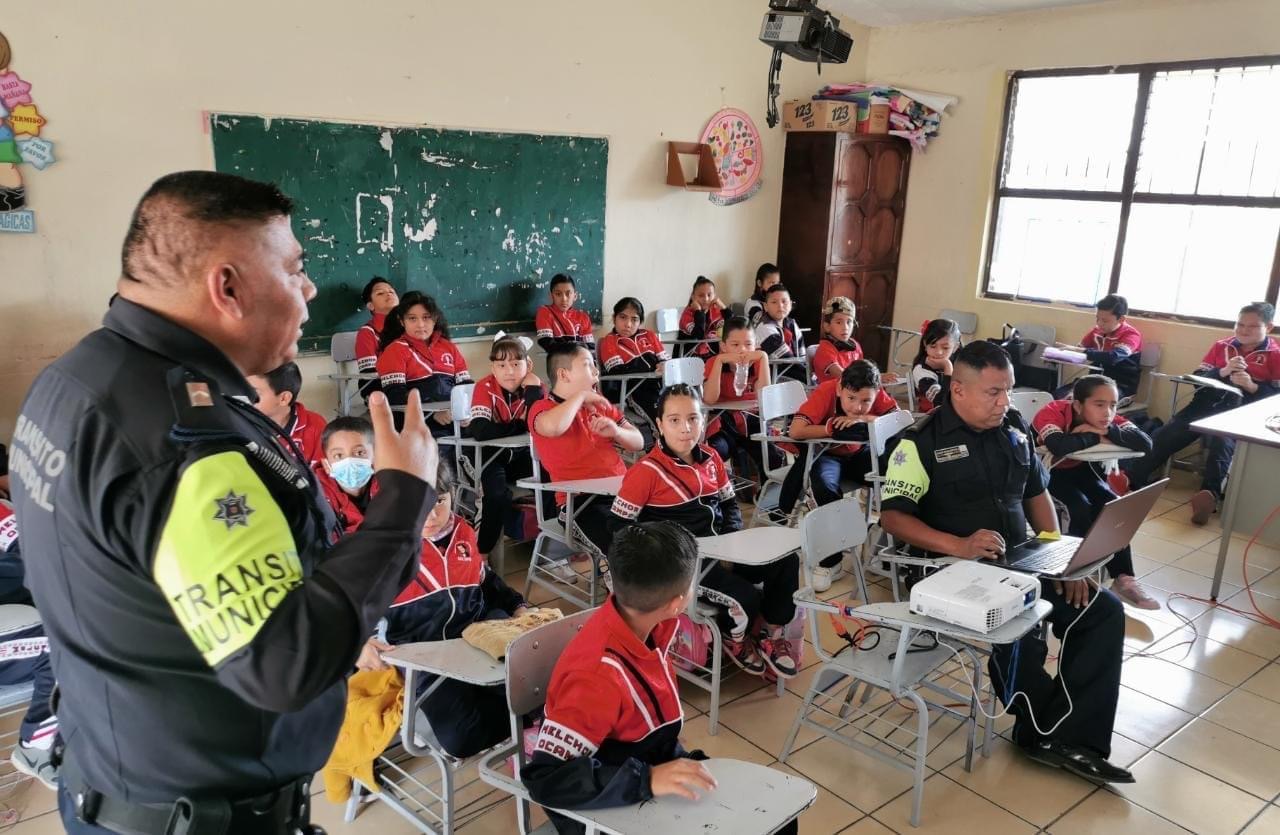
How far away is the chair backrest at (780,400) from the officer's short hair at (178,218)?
3.41 metres

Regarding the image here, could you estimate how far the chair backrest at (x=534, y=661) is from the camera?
1.88 meters

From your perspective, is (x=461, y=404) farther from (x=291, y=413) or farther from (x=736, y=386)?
(x=736, y=386)

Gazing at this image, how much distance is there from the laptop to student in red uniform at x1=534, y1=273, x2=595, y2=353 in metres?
3.61

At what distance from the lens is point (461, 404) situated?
4.03m

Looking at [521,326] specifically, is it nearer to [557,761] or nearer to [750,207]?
[750,207]

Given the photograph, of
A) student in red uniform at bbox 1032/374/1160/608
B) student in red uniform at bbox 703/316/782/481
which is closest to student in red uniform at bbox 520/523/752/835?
student in red uniform at bbox 1032/374/1160/608

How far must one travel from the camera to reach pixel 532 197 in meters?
5.83

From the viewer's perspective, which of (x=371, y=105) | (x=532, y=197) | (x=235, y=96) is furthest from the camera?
(x=532, y=197)

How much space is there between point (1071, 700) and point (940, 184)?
535 cm

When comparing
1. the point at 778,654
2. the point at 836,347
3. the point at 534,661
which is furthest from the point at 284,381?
the point at 836,347

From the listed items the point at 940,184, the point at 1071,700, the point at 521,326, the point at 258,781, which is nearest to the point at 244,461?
the point at 258,781

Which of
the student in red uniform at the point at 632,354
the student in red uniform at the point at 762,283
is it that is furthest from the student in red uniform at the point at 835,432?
the student in red uniform at the point at 762,283

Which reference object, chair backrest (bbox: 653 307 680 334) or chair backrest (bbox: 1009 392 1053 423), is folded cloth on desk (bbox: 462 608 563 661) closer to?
chair backrest (bbox: 1009 392 1053 423)

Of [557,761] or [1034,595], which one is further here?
[1034,595]
